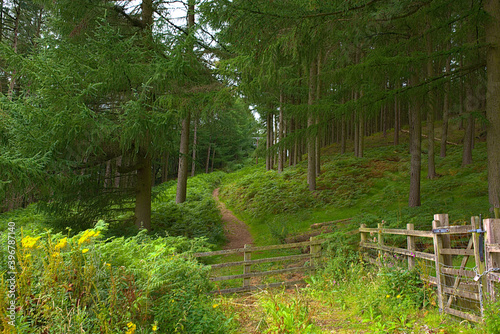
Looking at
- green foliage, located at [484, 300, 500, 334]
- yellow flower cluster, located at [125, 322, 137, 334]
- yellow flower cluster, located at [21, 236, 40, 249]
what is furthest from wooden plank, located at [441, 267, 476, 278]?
yellow flower cluster, located at [21, 236, 40, 249]

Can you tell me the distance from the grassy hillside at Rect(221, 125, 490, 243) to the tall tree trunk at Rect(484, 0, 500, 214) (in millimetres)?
2023

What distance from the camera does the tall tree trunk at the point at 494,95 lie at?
735 centimetres

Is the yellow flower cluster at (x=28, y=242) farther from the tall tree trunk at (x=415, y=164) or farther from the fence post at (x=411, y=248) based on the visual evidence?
the tall tree trunk at (x=415, y=164)

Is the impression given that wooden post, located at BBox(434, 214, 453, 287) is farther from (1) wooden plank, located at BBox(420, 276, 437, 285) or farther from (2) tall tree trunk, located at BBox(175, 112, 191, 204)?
(2) tall tree trunk, located at BBox(175, 112, 191, 204)

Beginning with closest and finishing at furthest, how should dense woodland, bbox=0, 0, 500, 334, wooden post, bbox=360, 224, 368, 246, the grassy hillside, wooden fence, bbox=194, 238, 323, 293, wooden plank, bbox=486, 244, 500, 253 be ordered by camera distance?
wooden plank, bbox=486, 244, 500, 253, dense woodland, bbox=0, 0, 500, 334, wooden fence, bbox=194, 238, 323, 293, wooden post, bbox=360, 224, 368, 246, the grassy hillside

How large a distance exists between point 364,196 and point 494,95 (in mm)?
8292

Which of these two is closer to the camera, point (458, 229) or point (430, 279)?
point (458, 229)

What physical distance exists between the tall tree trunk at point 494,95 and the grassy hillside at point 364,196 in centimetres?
202

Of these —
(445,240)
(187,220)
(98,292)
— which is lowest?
(98,292)

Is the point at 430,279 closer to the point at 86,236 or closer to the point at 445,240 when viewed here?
the point at 445,240

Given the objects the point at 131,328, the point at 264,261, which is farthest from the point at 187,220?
the point at 131,328

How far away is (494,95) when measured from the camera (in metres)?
7.45

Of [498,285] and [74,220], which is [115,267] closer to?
[498,285]

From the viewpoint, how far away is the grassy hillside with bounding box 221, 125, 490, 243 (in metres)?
10.7
